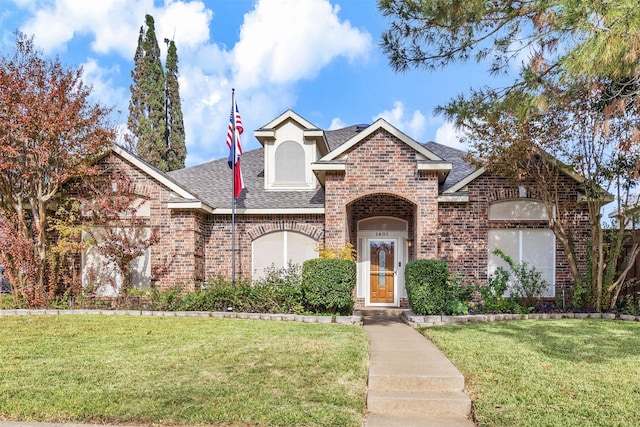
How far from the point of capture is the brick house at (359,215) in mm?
13312

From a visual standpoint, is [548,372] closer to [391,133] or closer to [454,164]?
[391,133]

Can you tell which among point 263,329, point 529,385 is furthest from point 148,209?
point 529,385

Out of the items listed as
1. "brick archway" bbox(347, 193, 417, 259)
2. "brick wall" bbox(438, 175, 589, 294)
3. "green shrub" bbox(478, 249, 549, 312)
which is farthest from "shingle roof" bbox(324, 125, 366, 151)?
"green shrub" bbox(478, 249, 549, 312)

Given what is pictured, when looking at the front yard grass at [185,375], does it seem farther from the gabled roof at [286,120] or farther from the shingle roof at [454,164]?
the gabled roof at [286,120]

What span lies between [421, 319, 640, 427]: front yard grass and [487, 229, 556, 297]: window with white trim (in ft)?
12.7

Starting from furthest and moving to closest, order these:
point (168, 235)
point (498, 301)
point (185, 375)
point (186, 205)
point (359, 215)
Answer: point (359, 215), point (168, 235), point (186, 205), point (498, 301), point (185, 375)

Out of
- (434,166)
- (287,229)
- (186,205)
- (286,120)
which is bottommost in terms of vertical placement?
(287,229)

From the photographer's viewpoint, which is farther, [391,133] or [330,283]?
[391,133]

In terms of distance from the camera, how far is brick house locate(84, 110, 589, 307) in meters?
13.3

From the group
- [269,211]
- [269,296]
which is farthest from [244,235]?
[269,296]

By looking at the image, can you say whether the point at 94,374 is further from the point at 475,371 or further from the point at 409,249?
the point at 409,249

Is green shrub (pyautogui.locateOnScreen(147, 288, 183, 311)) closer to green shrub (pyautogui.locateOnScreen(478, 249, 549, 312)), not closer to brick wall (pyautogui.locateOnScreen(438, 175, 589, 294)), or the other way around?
brick wall (pyautogui.locateOnScreen(438, 175, 589, 294))

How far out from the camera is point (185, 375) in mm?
6215

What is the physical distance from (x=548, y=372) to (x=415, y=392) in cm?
181
